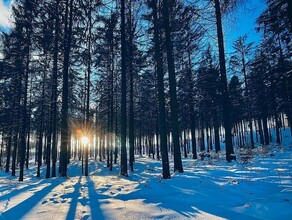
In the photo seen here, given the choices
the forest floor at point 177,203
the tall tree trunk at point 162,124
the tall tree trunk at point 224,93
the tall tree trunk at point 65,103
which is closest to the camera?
the forest floor at point 177,203

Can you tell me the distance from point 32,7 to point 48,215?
14.2 metres

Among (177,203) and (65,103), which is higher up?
(65,103)

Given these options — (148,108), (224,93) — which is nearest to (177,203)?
(224,93)

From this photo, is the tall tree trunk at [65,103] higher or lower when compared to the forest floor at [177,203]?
higher

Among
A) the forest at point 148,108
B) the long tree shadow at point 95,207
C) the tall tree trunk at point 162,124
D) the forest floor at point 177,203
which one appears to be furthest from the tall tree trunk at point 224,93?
the long tree shadow at point 95,207

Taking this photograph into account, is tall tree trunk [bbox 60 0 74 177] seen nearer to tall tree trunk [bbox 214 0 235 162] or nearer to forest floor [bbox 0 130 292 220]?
forest floor [bbox 0 130 292 220]

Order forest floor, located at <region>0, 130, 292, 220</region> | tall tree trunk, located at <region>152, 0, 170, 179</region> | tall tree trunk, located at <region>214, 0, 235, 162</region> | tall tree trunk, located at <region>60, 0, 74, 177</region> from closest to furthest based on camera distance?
forest floor, located at <region>0, 130, 292, 220</region>
tall tree trunk, located at <region>152, 0, 170, 179</region>
tall tree trunk, located at <region>60, 0, 74, 177</region>
tall tree trunk, located at <region>214, 0, 235, 162</region>

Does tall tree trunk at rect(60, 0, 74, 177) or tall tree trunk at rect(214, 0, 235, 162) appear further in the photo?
tall tree trunk at rect(214, 0, 235, 162)

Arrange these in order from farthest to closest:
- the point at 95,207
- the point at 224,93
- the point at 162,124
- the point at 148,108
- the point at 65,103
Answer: the point at 148,108, the point at 224,93, the point at 65,103, the point at 162,124, the point at 95,207

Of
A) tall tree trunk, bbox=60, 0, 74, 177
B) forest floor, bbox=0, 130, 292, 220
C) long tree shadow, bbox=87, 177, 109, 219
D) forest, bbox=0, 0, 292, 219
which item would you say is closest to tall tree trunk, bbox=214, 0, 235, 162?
forest, bbox=0, 0, 292, 219

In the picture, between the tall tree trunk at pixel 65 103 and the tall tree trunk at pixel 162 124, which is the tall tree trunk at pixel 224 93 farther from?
the tall tree trunk at pixel 65 103

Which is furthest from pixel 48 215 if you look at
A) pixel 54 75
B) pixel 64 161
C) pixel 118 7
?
pixel 54 75

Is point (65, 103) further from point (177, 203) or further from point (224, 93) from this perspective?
point (177, 203)

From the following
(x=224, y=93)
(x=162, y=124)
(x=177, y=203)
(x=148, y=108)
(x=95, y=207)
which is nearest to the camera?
(x=95, y=207)
